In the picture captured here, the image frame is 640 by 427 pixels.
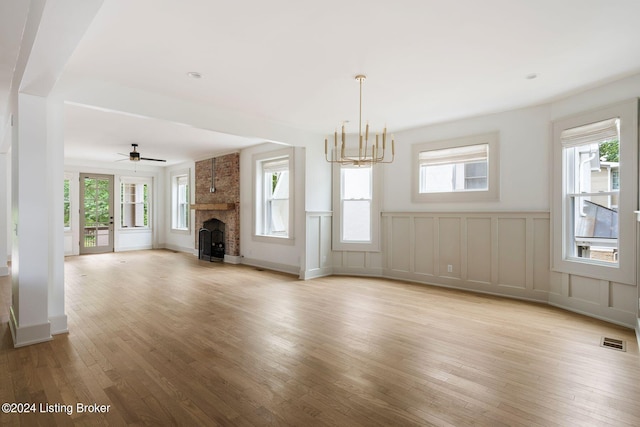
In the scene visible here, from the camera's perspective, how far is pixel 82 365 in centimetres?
267

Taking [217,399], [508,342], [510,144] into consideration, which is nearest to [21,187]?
[217,399]

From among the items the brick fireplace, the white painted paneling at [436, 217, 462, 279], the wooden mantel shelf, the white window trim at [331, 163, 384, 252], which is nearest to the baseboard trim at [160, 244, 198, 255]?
the brick fireplace

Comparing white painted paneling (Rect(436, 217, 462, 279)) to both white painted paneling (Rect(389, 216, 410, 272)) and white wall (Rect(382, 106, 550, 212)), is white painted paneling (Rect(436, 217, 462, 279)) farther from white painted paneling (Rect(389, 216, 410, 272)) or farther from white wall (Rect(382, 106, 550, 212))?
white painted paneling (Rect(389, 216, 410, 272))

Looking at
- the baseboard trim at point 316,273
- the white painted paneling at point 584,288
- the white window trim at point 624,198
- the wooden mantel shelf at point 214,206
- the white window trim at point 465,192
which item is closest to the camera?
the white window trim at point 624,198

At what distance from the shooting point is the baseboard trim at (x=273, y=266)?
262 inches

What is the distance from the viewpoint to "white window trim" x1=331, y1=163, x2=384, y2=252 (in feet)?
20.4

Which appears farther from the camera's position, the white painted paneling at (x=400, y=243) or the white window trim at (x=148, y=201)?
the white window trim at (x=148, y=201)

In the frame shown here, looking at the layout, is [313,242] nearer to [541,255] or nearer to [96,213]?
[541,255]

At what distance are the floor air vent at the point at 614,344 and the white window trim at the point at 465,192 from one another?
2.25 meters

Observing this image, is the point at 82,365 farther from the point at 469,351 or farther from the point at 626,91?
the point at 626,91

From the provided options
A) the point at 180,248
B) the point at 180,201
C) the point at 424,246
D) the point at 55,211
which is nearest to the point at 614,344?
the point at 424,246

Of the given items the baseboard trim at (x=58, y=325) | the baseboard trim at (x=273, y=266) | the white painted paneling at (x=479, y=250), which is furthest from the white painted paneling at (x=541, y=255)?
the baseboard trim at (x=58, y=325)

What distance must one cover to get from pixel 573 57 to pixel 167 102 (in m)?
4.28

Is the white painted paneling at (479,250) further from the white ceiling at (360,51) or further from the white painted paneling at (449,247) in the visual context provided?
the white ceiling at (360,51)
